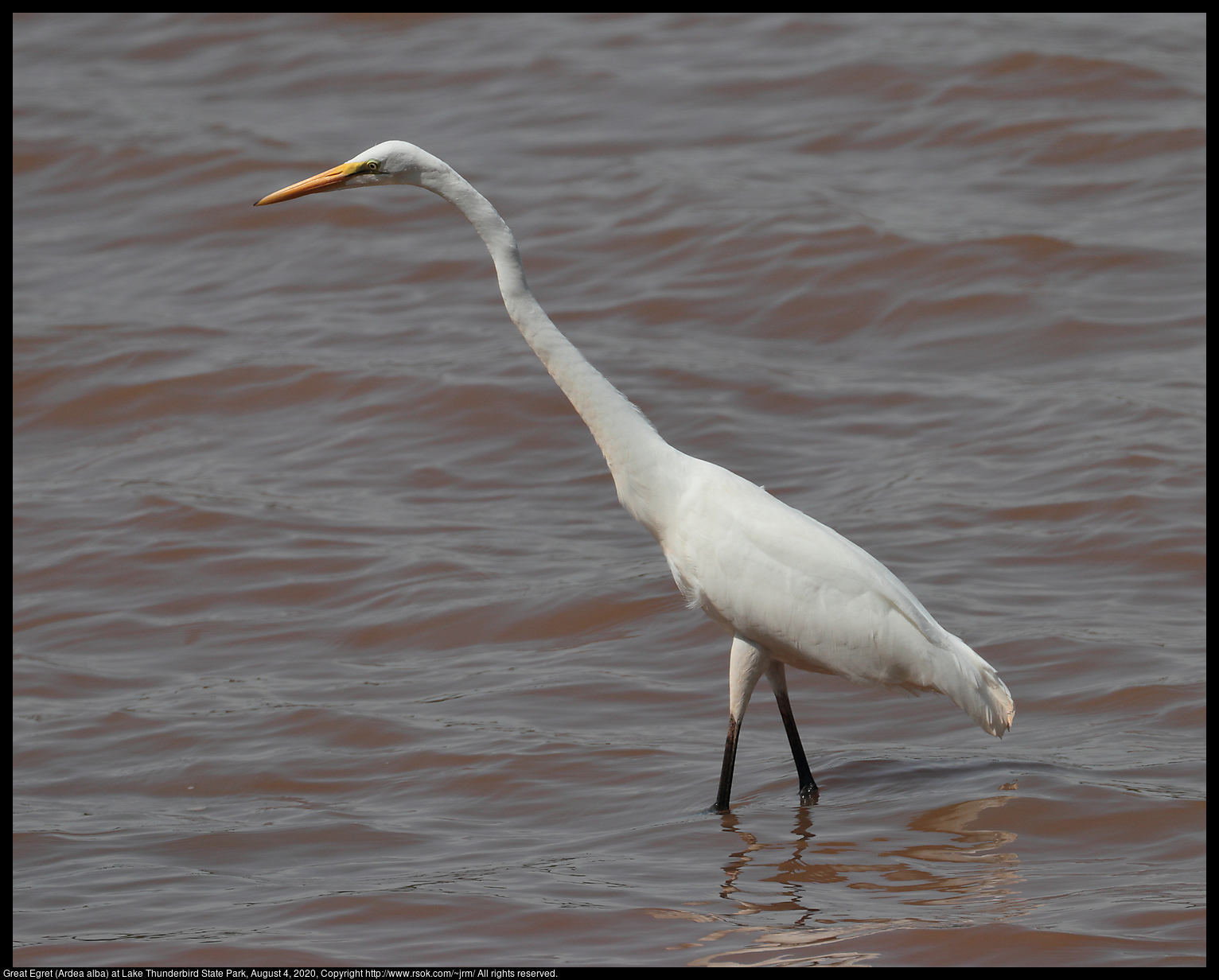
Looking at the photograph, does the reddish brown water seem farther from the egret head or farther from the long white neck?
the egret head

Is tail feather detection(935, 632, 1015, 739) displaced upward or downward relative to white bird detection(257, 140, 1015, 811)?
downward

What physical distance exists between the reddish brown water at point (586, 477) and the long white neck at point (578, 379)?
1.22 meters

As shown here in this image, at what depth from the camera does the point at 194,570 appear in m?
8.29

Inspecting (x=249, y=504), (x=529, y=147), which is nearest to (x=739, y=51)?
(x=529, y=147)

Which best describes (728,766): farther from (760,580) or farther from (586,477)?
(586,477)

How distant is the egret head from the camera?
199 inches

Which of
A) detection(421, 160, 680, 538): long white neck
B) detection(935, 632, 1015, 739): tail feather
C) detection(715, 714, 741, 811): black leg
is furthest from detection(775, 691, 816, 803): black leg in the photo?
detection(421, 160, 680, 538): long white neck

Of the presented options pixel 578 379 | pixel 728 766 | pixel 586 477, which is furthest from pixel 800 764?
pixel 586 477

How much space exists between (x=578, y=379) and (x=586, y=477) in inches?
153

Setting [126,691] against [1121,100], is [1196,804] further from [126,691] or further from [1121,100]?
[1121,100]

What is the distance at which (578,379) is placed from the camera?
536 cm

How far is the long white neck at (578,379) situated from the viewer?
16.9 feet

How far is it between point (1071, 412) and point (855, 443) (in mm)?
1348
